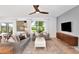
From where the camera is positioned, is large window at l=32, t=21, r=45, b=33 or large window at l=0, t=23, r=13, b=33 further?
large window at l=32, t=21, r=45, b=33

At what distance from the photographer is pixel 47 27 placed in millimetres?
11008

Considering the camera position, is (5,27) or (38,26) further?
(38,26)

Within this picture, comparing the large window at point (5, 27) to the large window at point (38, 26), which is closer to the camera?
the large window at point (5, 27)
